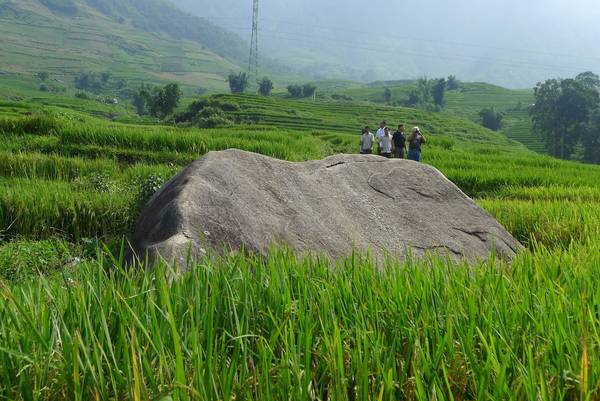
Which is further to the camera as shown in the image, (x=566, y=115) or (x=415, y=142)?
(x=566, y=115)

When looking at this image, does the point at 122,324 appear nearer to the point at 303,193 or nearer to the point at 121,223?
the point at 303,193

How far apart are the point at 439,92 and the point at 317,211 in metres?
114

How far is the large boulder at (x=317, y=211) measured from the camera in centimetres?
430

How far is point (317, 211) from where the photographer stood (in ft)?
17.3

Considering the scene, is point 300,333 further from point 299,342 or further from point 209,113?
point 209,113

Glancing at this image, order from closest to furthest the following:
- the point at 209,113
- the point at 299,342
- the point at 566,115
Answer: the point at 299,342 < the point at 209,113 < the point at 566,115

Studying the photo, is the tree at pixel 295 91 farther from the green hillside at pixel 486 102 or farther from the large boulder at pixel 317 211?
the large boulder at pixel 317 211

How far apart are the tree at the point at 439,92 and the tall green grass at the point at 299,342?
117m

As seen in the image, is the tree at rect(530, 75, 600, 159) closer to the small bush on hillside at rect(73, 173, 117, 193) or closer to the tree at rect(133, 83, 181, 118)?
the tree at rect(133, 83, 181, 118)

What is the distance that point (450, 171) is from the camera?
15.5m

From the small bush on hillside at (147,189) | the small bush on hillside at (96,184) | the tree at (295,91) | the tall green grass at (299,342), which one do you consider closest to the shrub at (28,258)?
the small bush on hillside at (147,189)

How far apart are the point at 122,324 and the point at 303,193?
4014 mm

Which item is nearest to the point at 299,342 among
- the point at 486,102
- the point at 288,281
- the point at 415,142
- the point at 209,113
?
the point at 288,281

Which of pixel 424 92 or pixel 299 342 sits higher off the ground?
pixel 424 92
